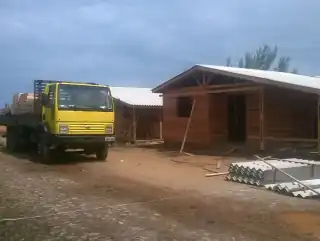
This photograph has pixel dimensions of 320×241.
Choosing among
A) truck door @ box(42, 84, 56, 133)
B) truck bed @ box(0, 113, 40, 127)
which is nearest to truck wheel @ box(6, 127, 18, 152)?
truck bed @ box(0, 113, 40, 127)

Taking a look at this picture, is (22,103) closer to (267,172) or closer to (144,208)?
(267,172)

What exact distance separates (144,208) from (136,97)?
21.9m

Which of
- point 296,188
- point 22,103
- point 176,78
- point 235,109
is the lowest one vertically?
point 296,188

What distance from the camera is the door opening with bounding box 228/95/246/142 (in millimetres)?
21281

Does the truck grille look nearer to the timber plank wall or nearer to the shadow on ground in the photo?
the shadow on ground

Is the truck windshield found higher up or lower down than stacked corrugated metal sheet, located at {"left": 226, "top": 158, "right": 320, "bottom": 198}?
higher up

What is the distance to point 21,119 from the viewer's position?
1803 cm

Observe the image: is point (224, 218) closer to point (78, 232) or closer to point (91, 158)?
point (78, 232)

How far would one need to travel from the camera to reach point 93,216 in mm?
7070

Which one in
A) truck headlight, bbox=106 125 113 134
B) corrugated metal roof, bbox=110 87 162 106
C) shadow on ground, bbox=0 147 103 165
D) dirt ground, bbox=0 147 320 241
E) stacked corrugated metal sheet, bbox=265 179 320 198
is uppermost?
corrugated metal roof, bbox=110 87 162 106

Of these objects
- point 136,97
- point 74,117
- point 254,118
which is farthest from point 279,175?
point 136,97

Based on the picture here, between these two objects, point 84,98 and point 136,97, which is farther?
point 136,97

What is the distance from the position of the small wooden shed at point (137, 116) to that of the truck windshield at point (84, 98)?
38.7 feet

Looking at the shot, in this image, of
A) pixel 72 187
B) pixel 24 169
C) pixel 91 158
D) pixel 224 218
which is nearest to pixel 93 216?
pixel 224 218
